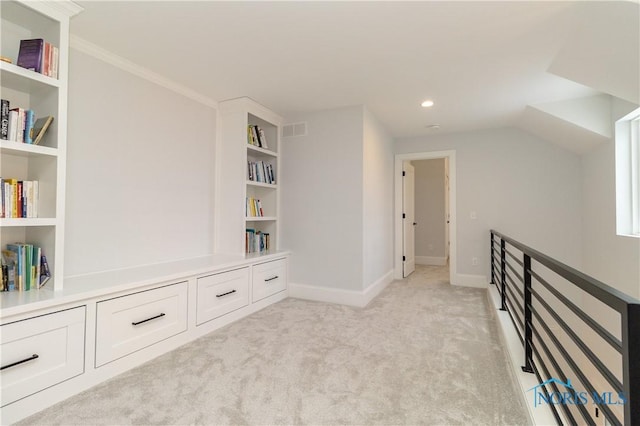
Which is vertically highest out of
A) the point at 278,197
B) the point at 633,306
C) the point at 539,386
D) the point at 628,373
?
the point at 278,197

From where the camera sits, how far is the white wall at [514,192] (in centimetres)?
389

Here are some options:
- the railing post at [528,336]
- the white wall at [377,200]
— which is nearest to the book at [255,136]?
the white wall at [377,200]

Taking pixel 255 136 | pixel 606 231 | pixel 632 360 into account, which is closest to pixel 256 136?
pixel 255 136

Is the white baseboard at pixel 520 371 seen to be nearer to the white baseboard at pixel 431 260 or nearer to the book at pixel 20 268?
the book at pixel 20 268

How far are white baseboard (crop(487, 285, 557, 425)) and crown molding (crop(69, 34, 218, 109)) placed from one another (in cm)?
355

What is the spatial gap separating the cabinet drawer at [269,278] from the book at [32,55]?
2273 millimetres

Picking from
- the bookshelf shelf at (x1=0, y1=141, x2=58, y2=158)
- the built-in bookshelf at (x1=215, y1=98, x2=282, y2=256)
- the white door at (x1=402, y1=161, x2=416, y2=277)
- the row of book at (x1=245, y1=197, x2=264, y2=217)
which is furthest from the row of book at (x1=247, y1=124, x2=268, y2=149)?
the white door at (x1=402, y1=161, x2=416, y2=277)

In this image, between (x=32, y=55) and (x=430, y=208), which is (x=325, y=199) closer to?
(x=32, y=55)

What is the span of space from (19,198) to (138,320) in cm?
103

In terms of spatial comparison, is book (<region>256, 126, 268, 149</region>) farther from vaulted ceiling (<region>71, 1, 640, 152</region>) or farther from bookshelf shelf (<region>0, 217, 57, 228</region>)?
bookshelf shelf (<region>0, 217, 57, 228</region>)

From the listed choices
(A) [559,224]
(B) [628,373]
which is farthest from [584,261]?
(B) [628,373]

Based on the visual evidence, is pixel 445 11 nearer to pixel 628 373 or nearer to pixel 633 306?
pixel 633 306

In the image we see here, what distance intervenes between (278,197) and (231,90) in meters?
1.37

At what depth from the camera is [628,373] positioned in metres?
0.78
